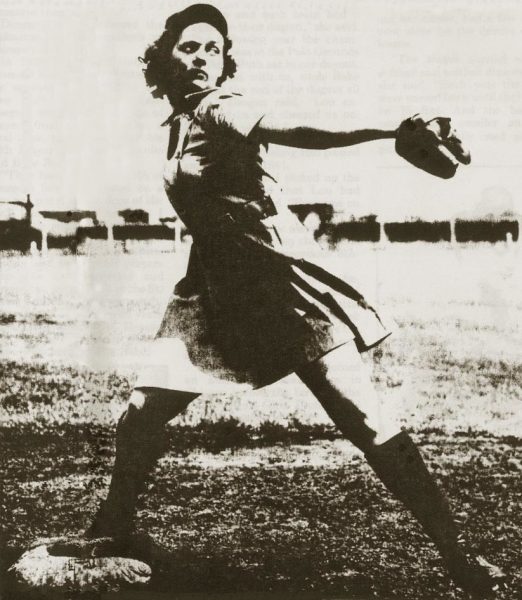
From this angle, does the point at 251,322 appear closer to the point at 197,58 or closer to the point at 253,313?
the point at 253,313

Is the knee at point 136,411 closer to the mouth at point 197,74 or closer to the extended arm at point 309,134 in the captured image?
the extended arm at point 309,134

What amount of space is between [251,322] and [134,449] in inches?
22.5

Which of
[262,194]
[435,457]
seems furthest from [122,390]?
[435,457]

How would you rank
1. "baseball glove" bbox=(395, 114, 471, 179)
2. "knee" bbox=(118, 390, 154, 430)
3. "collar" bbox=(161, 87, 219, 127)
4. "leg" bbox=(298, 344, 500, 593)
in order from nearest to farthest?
"baseball glove" bbox=(395, 114, 471, 179) → "leg" bbox=(298, 344, 500, 593) → "knee" bbox=(118, 390, 154, 430) → "collar" bbox=(161, 87, 219, 127)

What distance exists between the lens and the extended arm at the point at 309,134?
2.37 metres

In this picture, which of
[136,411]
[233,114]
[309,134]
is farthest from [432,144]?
[136,411]

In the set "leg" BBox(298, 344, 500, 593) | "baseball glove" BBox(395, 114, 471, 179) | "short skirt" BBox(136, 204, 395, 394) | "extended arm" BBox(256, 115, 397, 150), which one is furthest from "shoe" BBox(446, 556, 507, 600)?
"extended arm" BBox(256, 115, 397, 150)

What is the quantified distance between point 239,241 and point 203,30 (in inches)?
30.6

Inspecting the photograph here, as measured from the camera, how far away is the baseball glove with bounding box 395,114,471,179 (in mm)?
2172

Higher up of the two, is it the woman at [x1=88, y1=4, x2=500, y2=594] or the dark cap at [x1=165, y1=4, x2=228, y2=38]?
the dark cap at [x1=165, y1=4, x2=228, y2=38]

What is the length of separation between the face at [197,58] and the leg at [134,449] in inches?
41.2

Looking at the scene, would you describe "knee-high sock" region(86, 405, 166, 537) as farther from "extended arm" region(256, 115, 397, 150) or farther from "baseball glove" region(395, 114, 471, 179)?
"baseball glove" region(395, 114, 471, 179)

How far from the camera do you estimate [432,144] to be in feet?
7.18

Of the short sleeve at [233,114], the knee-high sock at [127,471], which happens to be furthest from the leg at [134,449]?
the short sleeve at [233,114]
